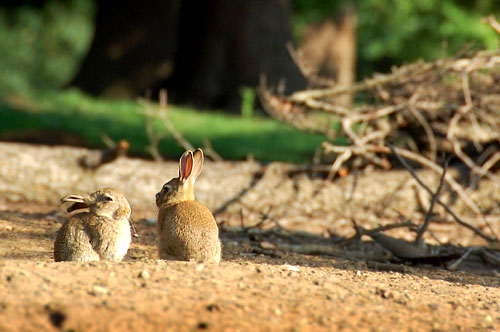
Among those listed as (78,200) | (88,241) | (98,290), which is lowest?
(98,290)

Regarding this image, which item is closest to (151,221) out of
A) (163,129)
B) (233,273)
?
(233,273)

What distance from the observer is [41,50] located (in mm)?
37219

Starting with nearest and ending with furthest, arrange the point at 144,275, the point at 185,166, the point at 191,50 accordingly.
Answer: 1. the point at 144,275
2. the point at 185,166
3. the point at 191,50

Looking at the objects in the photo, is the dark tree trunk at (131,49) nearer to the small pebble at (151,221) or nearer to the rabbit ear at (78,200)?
the small pebble at (151,221)

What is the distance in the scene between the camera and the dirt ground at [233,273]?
3420 millimetres

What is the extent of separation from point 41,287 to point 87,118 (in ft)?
28.7

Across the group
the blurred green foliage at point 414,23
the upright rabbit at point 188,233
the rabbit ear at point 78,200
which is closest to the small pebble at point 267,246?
the upright rabbit at point 188,233

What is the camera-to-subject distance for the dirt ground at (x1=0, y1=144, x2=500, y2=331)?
135 inches

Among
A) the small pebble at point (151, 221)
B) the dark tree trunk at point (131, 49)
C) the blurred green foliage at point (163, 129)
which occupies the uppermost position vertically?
the dark tree trunk at point (131, 49)

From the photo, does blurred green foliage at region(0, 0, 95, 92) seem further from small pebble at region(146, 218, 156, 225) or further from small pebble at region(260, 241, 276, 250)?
small pebble at region(260, 241, 276, 250)

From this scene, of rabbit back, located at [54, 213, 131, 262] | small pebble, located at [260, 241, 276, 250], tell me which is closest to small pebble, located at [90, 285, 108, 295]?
rabbit back, located at [54, 213, 131, 262]

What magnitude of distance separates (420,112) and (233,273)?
506cm

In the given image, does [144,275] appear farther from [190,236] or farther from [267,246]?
[267,246]

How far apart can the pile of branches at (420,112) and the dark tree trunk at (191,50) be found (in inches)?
291
